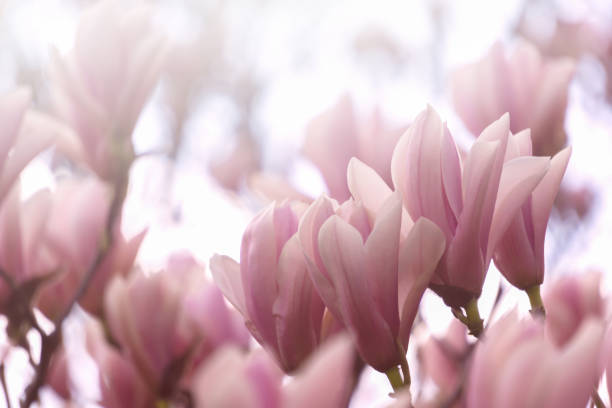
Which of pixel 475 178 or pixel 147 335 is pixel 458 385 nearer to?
pixel 475 178

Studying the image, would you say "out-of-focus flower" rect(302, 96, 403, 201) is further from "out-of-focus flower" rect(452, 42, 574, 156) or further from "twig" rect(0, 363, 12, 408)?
"twig" rect(0, 363, 12, 408)

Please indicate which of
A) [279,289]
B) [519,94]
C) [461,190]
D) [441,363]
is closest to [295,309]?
[279,289]

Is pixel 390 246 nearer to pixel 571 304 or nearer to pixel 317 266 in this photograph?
pixel 317 266

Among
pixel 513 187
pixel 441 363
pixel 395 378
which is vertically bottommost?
pixel 441 363

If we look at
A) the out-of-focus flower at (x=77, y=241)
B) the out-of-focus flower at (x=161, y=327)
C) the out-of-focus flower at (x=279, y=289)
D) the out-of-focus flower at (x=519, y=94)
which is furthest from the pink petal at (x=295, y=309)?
the out-of-focus flower at (x=519, y=94)

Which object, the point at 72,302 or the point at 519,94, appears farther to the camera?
the point at 519,94

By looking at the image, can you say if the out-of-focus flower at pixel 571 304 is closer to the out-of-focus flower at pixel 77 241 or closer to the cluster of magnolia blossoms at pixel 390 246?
the cluster of magnolia blossoms at pixel 390 246

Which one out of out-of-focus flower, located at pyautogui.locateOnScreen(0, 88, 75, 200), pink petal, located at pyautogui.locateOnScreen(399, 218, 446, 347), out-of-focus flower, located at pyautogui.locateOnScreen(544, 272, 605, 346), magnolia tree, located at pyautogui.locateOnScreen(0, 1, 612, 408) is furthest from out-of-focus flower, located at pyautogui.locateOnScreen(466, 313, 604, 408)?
out-of-focus flower, located at pyautogui.locateOnScreen(0, 88, 75, 200)
